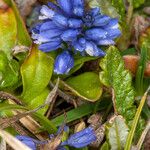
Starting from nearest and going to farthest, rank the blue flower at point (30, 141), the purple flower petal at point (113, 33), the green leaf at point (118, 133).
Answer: the blue flower at point (30, 141)
the green leaf at point (118, 133)
the purple flower petal at point (113, 33)

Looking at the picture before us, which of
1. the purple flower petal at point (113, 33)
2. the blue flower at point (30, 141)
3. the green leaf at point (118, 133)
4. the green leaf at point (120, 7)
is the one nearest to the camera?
the blue flower at point (30, 141)

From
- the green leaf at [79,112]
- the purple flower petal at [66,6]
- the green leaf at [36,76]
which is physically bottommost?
the green leaf at [79,112]

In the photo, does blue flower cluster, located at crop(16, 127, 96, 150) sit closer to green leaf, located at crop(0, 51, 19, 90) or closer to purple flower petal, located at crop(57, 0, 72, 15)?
green leaf, located at crop(0, 51, 19, 90)

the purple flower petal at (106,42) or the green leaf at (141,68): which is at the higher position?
the purple flower petal at (106,42)

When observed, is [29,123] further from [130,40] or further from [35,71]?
[130,40]

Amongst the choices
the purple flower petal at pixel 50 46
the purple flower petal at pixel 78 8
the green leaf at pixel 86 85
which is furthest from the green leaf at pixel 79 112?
the purple flower petal at pixel 78 8

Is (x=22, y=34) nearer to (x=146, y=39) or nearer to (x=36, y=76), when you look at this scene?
(x=36, y=76)

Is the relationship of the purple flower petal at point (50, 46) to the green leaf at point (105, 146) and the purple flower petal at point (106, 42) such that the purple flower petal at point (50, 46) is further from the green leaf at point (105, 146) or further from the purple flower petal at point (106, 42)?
the green leaf at point (105, 146)

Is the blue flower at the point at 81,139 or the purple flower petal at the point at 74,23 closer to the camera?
the blue flower at the point at 81,139
